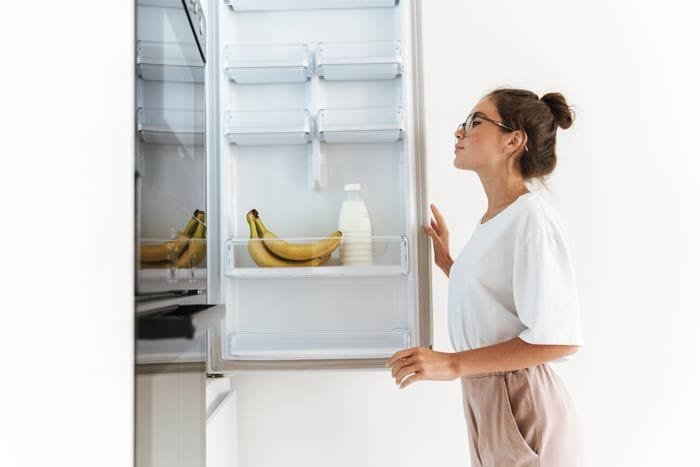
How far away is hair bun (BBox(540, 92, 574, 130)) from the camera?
1.36 meters

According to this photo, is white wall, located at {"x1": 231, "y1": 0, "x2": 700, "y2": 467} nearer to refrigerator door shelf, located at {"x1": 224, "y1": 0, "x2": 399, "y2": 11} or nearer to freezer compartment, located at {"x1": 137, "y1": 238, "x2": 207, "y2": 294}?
refrigerator door shelf, located at {"x1": 224, "y1": 0, "x2": 399, "y2": 11}

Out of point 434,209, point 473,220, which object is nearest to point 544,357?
point 434,209

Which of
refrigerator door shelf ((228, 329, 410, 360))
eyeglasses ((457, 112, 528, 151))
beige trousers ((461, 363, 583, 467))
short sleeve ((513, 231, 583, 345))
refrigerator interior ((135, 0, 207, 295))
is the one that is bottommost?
beige trousers ((461, 363, 583, 467))

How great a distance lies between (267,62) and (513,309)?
33.2 inches

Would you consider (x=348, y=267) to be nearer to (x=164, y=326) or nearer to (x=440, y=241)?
(x=440, y=241)

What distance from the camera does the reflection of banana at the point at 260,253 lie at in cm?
152

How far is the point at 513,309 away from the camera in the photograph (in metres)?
1.27

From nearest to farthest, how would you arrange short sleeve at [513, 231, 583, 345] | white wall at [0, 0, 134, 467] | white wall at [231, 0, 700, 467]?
white wall at [0, 0, 134, 467]
short sleeve at [513, 231, 583, 345]
white wall at [231, 0, 700, 467]

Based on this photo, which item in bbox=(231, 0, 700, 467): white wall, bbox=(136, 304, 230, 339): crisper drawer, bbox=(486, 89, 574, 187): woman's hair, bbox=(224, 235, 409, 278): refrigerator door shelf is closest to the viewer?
bbox=(136, 304, 230, 339): crisper drawer

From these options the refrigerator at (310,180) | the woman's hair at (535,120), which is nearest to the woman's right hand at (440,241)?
the refrigerator at (310,180)

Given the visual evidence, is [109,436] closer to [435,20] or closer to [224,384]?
[224,384]

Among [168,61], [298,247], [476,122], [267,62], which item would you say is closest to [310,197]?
[298,247]

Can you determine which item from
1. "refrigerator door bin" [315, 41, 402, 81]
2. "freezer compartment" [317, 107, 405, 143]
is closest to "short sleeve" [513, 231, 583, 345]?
"freezer compartment" [317, 107, 405, 143]

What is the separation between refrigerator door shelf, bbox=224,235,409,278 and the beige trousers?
36 cm
